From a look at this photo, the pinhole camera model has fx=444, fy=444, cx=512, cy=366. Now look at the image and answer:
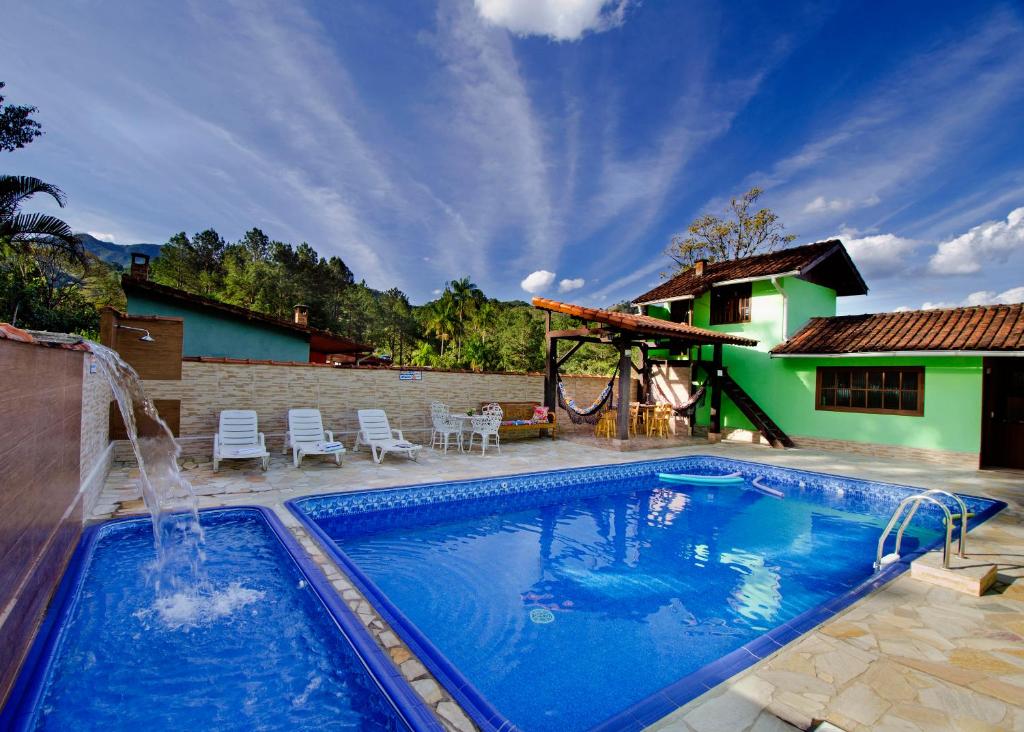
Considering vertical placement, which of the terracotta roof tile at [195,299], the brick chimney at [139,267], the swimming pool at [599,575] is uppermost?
the brick chimney at [139,267]

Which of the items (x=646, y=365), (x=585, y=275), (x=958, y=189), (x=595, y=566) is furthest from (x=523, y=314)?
(x=595, y=566)

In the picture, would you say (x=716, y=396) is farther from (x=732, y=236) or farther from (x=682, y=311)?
(x=732, y=236)

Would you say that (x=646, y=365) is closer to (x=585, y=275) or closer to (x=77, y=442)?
(x=77, y=442)

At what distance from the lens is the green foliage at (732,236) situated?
21.9 metres

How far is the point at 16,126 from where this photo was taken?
38.8ft

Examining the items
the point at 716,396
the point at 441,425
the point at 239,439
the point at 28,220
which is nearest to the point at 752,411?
the point at 716,396

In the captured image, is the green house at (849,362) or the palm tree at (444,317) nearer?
the green house at (849,362)

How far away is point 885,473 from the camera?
8.33m

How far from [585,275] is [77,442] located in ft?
84.8

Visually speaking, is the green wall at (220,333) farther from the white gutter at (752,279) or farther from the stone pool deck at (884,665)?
the white gutter at (752,279)

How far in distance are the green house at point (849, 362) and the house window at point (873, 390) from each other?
0.8 inches

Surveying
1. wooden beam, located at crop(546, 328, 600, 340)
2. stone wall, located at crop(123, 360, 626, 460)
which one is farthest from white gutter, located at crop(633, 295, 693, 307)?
stone wall, located at crop(123, 360, 626, 460)

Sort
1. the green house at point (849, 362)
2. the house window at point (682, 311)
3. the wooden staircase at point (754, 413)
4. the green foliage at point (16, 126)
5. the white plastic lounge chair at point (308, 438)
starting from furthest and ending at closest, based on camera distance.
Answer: the house window at point (682, 311) < the green foliage at point (16, 126) < the wooden staircase at point (754, 413) < the green house at point (849, 362) < the white plastic lounge chair at point (308, 438)

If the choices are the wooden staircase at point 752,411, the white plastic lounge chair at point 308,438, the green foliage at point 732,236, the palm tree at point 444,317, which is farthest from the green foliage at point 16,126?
the palm tree at point 444,317
